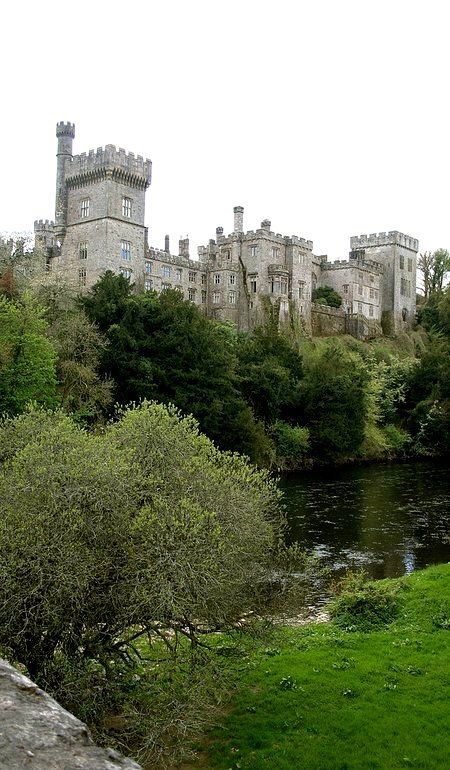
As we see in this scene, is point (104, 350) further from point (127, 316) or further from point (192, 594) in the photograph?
point (192, 594)

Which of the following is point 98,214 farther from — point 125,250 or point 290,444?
point 290,444

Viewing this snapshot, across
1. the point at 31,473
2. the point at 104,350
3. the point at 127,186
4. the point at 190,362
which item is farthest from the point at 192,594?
the point at 127,186

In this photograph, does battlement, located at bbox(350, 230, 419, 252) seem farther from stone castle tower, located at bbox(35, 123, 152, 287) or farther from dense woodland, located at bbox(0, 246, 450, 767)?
dense woodland, located at bbox(0, 246, 450, 767)

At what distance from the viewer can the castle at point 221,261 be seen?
6109 centimetres

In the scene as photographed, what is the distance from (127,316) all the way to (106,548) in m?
35.0

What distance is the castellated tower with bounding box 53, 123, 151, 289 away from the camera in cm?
6066

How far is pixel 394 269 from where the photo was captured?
94.6 m

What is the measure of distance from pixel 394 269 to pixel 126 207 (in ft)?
145

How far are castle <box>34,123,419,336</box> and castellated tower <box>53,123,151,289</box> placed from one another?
0.08 m

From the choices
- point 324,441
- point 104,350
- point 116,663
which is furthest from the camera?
point 324,441

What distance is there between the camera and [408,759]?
10.8 meters

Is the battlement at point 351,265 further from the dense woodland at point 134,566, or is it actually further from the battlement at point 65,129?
the dense woodland at point 134,566

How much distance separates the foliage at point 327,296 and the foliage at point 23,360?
175ft

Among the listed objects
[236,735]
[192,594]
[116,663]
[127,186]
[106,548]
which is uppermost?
[127,186]
